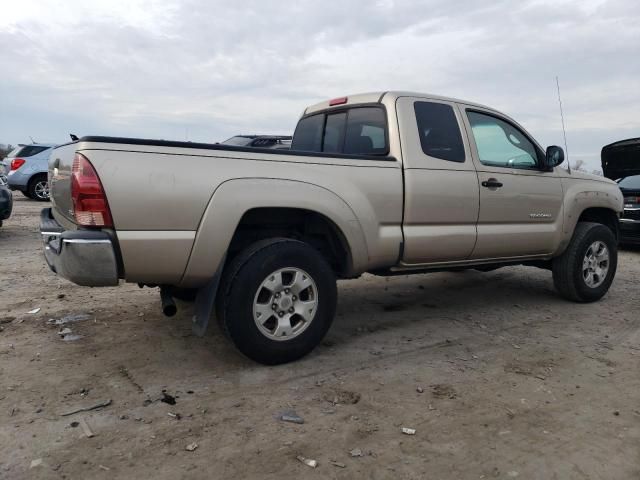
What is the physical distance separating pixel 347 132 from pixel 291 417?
258 cm

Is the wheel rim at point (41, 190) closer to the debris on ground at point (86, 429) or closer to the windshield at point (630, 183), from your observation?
the debris on ground at point (86, 429)

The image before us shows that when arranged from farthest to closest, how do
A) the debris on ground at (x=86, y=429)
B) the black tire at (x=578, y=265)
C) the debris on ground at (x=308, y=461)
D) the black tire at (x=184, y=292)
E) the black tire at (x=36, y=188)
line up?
1. the black tire at (x=36, y=188)
2. the black tire at (x=578, y=265)
3. the black tire at (x=184, y=292)
4. the debris on ground at (x=86, y=429)
5. the debris on ground at (x=308, y=461)

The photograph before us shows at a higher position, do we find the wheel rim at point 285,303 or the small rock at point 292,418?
the wheel rim at point 285,303

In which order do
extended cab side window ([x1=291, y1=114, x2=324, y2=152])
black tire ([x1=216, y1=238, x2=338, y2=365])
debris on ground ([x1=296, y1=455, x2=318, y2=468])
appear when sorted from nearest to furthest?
debris on ground ([x1=296, y1=455, x2=318, y2=468])
black tire ([x1=216, y1=238, x2=338, y2=365])
extended cab side window ([x1=291, y1=114, x2=324, y2=152])

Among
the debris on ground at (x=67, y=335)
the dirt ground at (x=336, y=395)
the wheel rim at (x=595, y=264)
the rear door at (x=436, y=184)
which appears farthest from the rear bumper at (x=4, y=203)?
the wheel rim at (x=595, y=264)

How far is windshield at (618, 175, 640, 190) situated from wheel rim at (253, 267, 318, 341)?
7489mm

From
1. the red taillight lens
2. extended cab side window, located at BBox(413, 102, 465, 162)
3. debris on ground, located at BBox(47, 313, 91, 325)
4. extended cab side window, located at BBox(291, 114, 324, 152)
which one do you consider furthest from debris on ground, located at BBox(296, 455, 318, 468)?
the red taillight lens

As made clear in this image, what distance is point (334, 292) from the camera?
11.7ft

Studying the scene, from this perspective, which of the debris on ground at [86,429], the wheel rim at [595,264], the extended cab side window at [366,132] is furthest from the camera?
the wheel rim at [595,264]

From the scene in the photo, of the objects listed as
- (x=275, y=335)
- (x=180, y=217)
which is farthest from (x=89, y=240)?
(x=275, y=335)

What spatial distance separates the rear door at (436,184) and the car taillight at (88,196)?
2.10 metres

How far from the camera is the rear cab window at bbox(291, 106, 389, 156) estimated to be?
4.18 m

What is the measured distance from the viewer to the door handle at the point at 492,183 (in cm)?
437

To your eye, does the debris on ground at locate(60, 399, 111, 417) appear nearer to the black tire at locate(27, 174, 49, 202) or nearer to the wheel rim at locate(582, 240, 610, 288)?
the wheel rim at locate(582, 240, 610, 288)
